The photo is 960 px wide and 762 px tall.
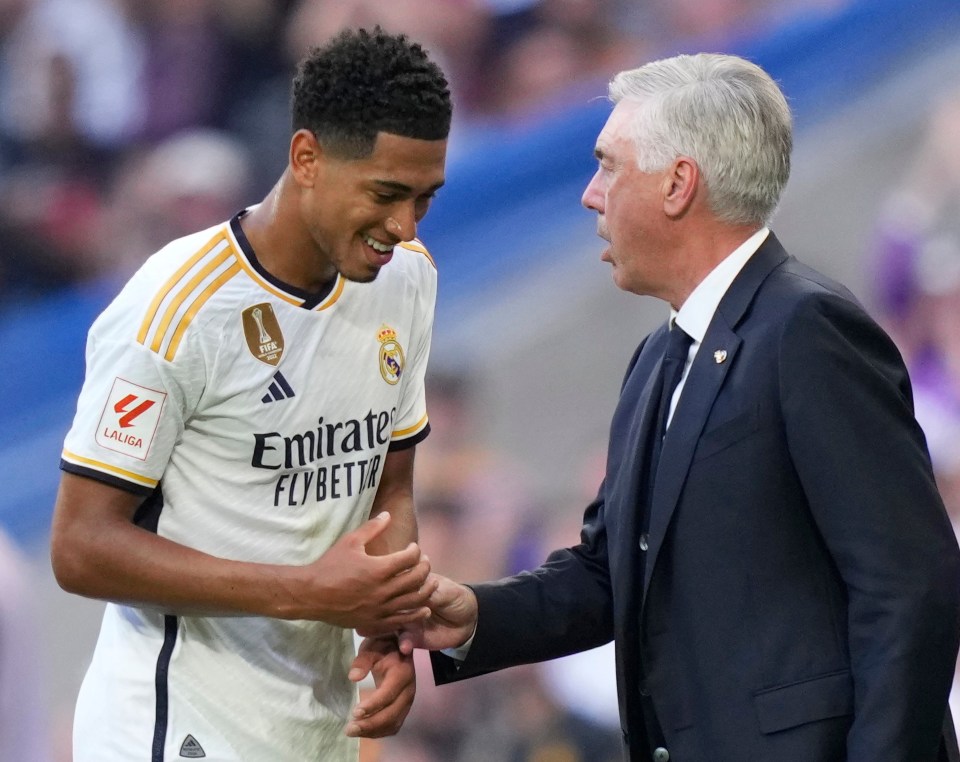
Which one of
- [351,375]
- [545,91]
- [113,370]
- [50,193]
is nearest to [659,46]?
[545,91]

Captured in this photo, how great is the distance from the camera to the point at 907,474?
178cm

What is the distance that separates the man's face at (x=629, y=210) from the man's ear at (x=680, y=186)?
0.04ft

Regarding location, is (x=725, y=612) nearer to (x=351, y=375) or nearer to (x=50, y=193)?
(x=351, y=375)

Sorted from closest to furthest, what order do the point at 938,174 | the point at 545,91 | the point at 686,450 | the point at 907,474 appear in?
the point at 907,474 → the point at 686,450 → the point at 938,174 → the point at 545,91

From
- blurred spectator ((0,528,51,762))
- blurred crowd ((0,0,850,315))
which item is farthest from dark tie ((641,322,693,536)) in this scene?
blurred crowd ((0,0,850,315))

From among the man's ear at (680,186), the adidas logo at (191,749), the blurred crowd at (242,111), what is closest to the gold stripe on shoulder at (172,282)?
the adidas logo at (191,749)

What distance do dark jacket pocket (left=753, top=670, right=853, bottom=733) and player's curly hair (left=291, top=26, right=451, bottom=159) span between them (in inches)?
37.5

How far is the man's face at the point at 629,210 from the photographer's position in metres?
2.07

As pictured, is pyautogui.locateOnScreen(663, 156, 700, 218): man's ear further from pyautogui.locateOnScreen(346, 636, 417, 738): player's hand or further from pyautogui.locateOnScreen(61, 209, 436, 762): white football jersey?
pyautogui.locateOnScreen(346, 636, 417, 738): player's hand

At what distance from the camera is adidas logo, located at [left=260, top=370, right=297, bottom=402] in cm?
191

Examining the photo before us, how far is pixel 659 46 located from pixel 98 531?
3.04 meters

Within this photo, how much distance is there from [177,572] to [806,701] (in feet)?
2.94

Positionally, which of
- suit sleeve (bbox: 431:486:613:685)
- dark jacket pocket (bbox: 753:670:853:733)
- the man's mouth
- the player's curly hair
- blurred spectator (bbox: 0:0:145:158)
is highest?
blurred spectator (bbox: 0:0:145:158)

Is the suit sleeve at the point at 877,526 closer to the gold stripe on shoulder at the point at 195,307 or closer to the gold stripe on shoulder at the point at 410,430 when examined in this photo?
the gold stripe on shoulder at the point at 410,430
